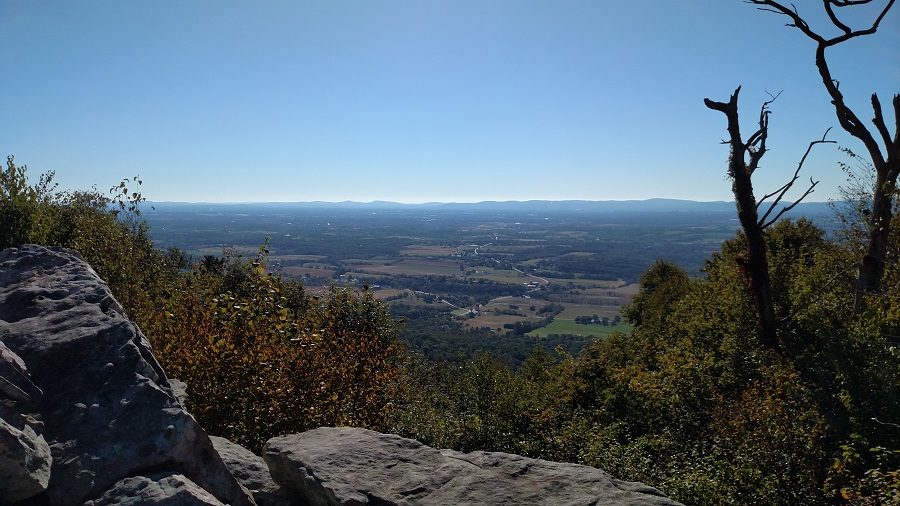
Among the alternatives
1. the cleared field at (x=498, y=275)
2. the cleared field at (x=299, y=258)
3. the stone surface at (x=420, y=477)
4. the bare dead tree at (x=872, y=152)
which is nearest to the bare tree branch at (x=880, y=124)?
the bare dead tree at (x=872, y=152)

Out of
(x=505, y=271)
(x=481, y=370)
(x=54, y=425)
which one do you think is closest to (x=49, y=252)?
(x=54, y=425)

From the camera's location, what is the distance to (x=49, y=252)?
25.9 ft

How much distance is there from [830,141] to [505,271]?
176 m

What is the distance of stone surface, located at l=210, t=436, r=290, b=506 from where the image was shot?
21.6ft

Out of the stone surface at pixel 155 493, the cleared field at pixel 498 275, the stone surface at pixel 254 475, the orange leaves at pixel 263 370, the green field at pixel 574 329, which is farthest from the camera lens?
the cleared field at pixel 498 275

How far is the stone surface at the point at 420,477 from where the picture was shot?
604cm

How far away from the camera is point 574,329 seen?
103 meters

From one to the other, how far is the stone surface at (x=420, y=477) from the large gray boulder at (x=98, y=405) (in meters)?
0.72

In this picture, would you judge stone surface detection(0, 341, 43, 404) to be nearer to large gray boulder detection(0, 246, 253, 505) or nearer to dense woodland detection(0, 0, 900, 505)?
large gray boulder detection(0, 246, 253, 505)

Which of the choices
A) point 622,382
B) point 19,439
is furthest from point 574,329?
point 19,439

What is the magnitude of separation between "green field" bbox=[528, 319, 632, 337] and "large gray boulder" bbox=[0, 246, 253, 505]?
92.5 m

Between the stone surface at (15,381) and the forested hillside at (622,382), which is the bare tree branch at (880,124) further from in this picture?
the stone surface at (15,381)

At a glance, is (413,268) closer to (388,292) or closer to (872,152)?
(388,292)

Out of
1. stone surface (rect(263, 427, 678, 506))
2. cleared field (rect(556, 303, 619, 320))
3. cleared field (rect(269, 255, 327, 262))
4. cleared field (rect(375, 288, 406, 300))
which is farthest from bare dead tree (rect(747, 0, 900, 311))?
cleared field (rect(269, 255, 327, 262))
